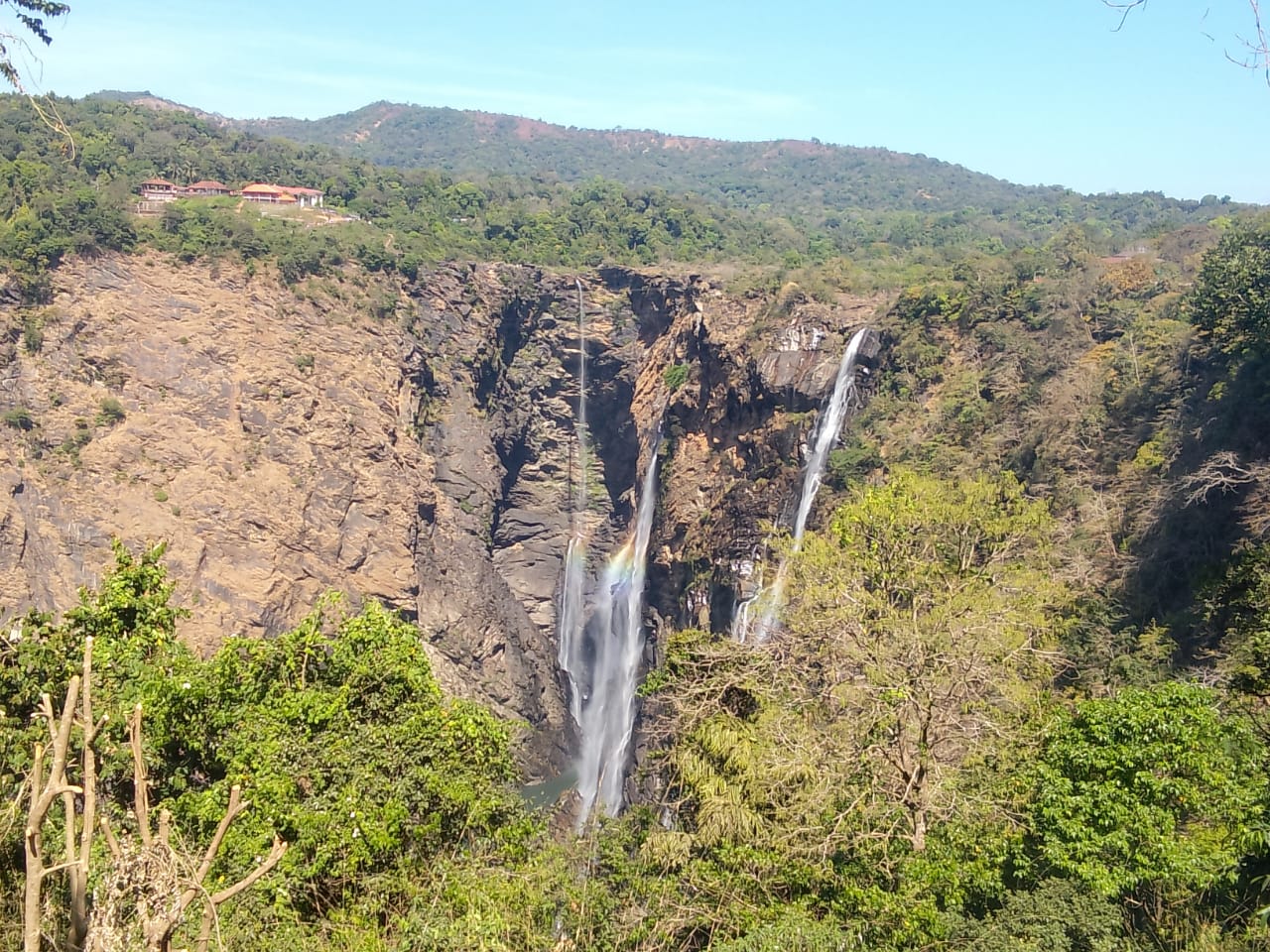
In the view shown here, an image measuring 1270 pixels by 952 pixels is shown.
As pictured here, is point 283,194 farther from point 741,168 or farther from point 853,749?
point 741,168

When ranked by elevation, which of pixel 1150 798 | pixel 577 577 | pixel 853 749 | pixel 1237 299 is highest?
pixel 1237 299

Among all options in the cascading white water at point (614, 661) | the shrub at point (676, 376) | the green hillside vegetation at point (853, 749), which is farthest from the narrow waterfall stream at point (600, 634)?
the green hillside vegetation at point (853, 749)

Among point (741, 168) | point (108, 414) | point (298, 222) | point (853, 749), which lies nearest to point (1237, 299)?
point (853, 749)

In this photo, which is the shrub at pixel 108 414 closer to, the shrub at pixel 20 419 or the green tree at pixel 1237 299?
the shrub at pixel 20 419

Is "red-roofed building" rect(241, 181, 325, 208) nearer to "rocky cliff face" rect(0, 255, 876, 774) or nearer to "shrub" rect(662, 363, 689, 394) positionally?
"rocky cliff face" rect(0, 255, 876, 774)

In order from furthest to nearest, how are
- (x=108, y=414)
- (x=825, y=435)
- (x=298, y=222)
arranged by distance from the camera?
(x=298, y=222) → (x=825, y=435) → (x=108, y=414)

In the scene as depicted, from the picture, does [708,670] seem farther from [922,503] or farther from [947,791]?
[922,503]
